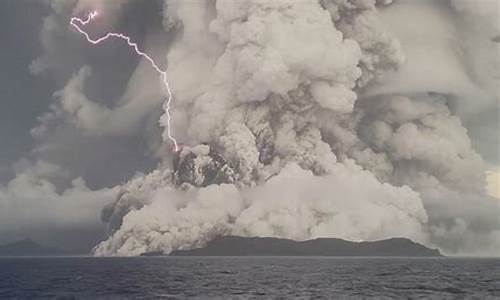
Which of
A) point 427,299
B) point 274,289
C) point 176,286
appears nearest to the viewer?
point 427,299

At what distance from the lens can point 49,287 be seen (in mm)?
79375

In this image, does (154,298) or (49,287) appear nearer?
(154,298)

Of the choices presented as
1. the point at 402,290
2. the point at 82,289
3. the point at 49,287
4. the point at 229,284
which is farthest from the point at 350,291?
the point at 49,287

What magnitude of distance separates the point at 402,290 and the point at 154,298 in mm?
28296

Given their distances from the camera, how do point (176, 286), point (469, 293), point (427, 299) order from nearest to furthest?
1. point (427, 299)
2. point (469, 293)
3. point (176, 286)

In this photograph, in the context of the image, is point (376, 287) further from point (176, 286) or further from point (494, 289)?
point (176, 286)

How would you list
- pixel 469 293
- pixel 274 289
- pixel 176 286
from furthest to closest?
pixel 176 286, pixel 274 289, pixel 469 293

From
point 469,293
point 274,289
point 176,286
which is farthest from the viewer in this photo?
point 176,286

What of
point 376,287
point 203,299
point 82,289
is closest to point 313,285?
point 376,287

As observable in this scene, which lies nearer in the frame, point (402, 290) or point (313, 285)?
point (402, 290)

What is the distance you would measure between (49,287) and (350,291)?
126 ft

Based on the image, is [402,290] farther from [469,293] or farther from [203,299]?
[203,299]

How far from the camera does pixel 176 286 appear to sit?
3076 inches

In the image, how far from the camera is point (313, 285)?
78938 mm
